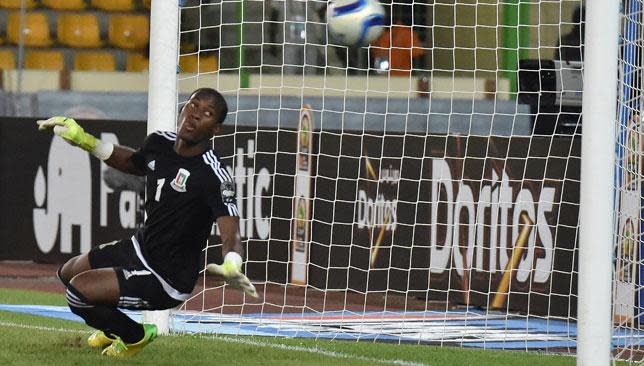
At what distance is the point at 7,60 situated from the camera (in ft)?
54.3

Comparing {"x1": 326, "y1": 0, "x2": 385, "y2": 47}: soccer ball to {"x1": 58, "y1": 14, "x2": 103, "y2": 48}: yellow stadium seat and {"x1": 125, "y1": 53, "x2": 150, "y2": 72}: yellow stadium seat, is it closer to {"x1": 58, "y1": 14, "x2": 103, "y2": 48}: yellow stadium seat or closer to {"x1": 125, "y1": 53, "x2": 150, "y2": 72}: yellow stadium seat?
{"x1": 125, "y1": 53, "x2": 150, "y2": 72}: yellow stadium seat

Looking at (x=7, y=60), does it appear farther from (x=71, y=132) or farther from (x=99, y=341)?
(x=71, y=132)

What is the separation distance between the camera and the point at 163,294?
6613mm

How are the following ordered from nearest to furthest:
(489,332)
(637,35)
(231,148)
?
(637,35), (489,332), (231,148)

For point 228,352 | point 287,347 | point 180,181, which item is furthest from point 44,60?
point 180,181

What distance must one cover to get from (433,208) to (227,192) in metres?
4.93

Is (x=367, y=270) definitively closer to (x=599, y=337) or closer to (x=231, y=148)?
(x=231, y=148)

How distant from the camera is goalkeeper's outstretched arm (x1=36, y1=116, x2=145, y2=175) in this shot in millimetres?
6637

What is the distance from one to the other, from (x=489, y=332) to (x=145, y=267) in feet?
12.2

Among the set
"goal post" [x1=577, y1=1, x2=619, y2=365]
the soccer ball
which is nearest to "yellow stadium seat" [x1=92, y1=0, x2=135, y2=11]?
the soccer ball

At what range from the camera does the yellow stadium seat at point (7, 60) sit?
16422 mm

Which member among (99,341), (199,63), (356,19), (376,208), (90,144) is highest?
(199,63)

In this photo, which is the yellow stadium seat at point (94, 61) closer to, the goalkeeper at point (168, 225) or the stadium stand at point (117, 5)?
the stadium stand at point (117, 5)

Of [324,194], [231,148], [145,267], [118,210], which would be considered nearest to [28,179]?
[118,210]
